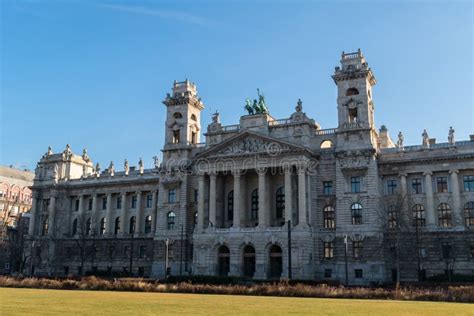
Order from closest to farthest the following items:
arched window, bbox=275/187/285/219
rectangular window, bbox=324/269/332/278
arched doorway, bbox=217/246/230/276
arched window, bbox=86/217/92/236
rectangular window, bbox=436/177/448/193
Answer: rectangular window, bbox=436/177/448/193 → rectangular window, bbox=324/269/332/278 → arched doorway, bbox=217/246/230/276 → arched window, bbox=275/187/285/219 → arched window, bbox=86/217/92/236

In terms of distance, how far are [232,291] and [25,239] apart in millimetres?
70125

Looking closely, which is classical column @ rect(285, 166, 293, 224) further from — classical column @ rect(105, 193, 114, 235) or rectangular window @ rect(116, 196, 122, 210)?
classical column @ rect(105, 193, 114, 235)

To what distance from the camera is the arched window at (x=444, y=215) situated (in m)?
67.6

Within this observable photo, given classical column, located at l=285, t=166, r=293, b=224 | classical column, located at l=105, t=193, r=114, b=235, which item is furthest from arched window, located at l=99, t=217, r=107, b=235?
classical column, located at l=285, t=166, r=293, b=224

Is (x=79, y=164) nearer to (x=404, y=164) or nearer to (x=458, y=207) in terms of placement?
(x=404, y=164)

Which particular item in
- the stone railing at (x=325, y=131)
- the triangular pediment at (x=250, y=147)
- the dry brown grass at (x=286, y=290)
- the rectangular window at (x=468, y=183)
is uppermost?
the stone railing at (x=325, y=131)

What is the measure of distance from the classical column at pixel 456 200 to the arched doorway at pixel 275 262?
23802 millimetres

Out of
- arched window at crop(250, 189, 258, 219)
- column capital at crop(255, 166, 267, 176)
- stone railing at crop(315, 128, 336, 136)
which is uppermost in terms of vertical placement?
stone railing at crop(315, 128, 336, 136)

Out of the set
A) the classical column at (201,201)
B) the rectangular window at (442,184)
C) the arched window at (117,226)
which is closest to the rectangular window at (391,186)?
the rectangular window at (442,184)

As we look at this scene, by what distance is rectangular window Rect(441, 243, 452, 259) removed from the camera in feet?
217

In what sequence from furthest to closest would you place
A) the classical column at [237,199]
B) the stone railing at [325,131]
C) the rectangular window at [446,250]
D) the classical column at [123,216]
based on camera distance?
the classical column at [123,216]
the stone railing at [325,131]
the classical column at [237,199]
the rectangular window at [446,250]

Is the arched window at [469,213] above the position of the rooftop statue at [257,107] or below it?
below

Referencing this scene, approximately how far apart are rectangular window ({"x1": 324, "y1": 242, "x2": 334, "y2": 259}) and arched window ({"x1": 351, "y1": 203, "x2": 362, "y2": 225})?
183 inches

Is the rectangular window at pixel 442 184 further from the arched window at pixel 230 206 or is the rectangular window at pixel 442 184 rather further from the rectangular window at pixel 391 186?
the arched window at pixel 230 206
